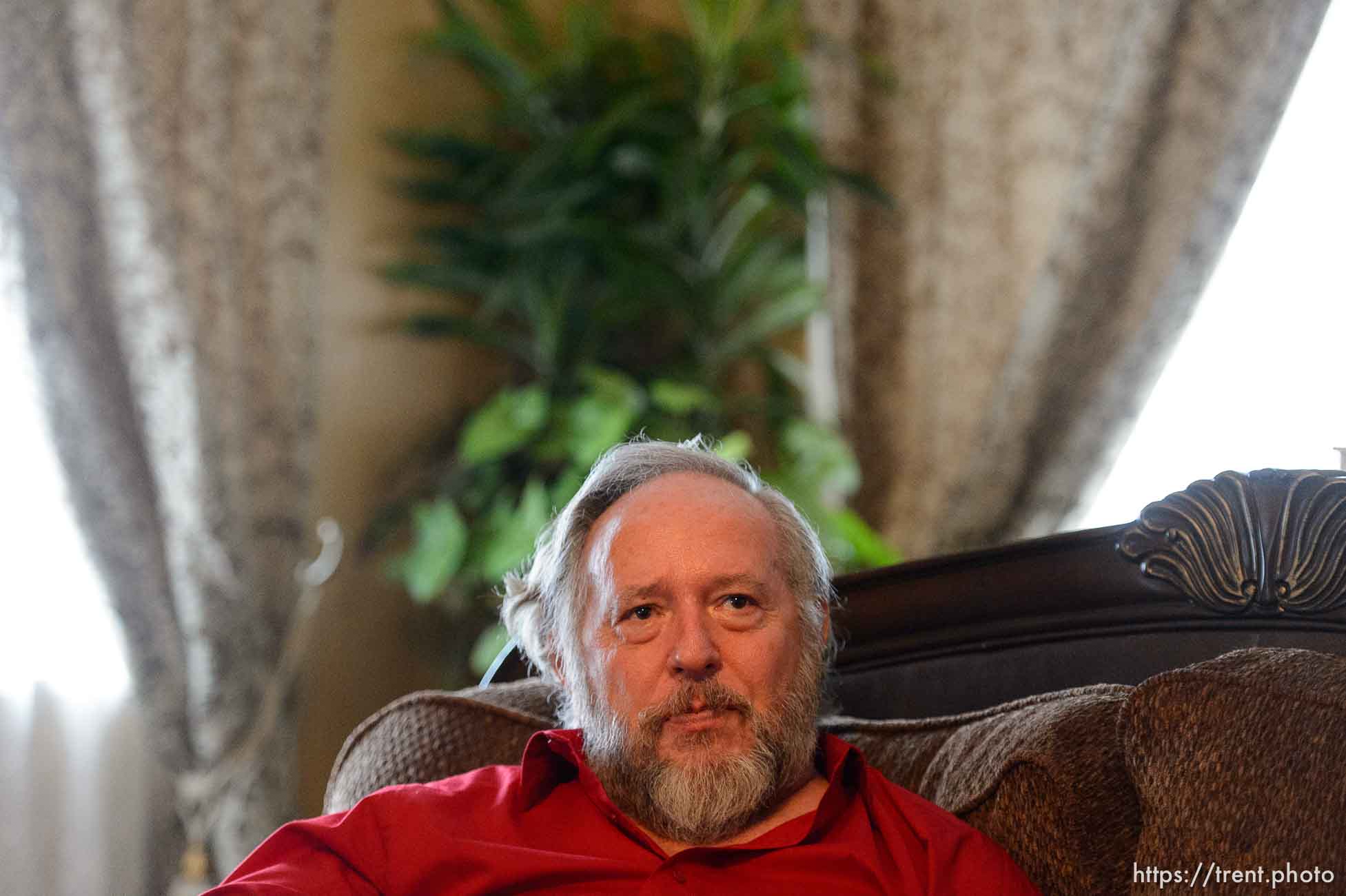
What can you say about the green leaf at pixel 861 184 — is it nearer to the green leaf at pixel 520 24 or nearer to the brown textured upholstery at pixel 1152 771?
the green leaf at pixel 520 24

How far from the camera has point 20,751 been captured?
2.46 meters

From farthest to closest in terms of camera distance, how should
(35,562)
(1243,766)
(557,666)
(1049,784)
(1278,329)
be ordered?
(1278,329) → (35,562) → (557,666) → (1049,784) → (1243,766)

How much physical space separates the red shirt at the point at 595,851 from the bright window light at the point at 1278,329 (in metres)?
1.30

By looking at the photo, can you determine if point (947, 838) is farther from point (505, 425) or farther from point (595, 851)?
point (505, 425)

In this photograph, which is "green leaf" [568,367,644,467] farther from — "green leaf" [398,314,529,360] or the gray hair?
the gray hair

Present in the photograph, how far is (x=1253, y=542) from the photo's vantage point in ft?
5.24

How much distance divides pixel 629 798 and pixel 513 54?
2379 millimetres

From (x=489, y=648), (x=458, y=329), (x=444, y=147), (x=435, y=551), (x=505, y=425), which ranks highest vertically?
(x=444, y=147)

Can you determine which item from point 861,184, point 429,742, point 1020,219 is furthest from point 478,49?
point 429,742

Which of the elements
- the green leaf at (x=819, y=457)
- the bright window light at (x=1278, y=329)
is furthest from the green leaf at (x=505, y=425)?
the bright window light at (x=1278, y=329)

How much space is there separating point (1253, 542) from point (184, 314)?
1.93 m

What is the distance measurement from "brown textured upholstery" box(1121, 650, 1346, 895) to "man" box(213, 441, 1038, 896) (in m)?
0.19

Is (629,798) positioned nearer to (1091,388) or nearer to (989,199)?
(1091,388)

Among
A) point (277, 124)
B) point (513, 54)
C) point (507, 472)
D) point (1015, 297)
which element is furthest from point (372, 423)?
point (1015, 297)
